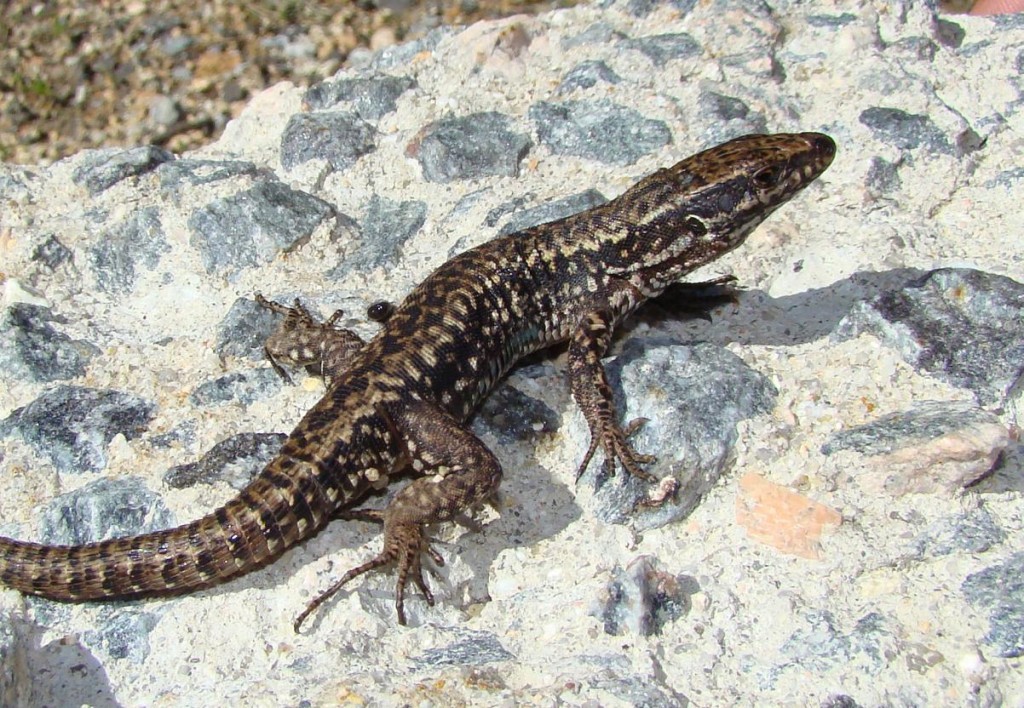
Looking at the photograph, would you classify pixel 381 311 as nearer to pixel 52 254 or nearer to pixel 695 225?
pixel 695 225

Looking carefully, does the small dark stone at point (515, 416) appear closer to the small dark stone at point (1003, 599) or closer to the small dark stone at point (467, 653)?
the small dark stone at point (467, 653)

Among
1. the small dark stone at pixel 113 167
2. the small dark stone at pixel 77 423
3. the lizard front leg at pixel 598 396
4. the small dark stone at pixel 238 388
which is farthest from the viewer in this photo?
the small dark stone at pixel 113 167

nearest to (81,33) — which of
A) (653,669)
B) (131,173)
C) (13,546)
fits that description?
(131,173)

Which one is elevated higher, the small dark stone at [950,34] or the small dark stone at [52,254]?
the small dark stone at [950,34]

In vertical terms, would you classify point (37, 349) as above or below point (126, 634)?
above

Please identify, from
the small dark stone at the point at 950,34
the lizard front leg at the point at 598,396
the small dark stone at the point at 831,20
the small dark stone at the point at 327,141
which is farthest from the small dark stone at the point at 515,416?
the small dark stone at the point at 950,34

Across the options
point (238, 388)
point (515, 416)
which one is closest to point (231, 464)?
point (238, 388)

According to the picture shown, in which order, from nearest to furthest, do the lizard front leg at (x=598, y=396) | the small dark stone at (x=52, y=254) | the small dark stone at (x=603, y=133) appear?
the lizard front leg at (x=598, y=396)
the small dark stone at (x=52, y=254)
the small dark stone at (x=603, y=133)
